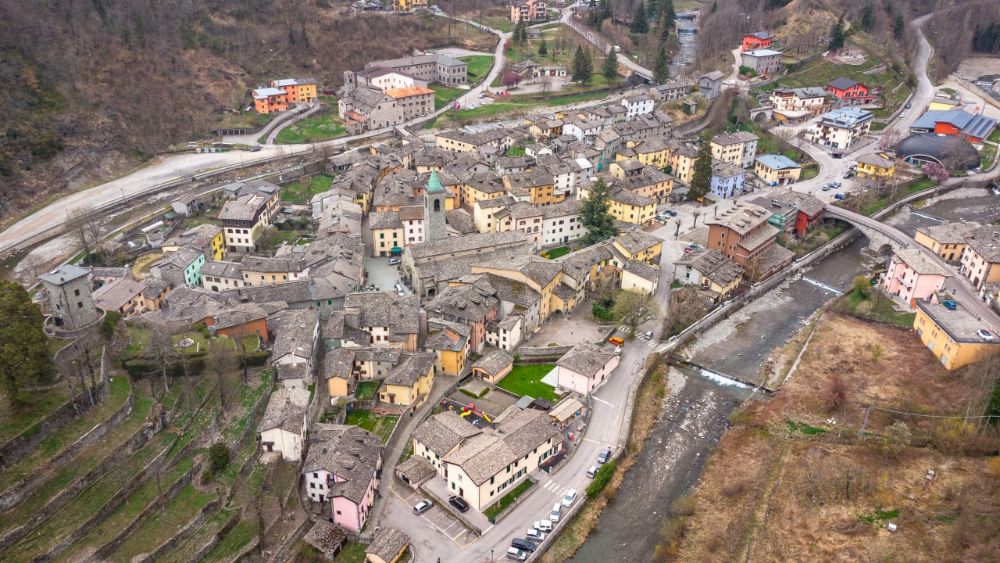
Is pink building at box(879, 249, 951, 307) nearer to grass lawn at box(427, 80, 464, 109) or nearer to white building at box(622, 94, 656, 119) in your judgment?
white building at box(622, 94, 656, 119)

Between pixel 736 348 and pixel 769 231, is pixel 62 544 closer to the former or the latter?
pixel 736 348

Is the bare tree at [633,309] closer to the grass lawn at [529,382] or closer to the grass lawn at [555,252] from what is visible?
the grass lawn at [529,382]

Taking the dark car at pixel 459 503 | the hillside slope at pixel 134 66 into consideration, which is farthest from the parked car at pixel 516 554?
the hillside slope at pixel 134 66

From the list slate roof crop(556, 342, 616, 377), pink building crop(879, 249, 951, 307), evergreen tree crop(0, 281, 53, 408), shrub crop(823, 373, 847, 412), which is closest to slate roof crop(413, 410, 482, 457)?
slate roof crop(556, 342, 616, 377)

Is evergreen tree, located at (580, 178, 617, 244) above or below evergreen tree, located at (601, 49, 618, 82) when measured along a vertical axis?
below

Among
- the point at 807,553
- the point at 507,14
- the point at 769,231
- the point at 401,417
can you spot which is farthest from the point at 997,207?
the point at 507,14

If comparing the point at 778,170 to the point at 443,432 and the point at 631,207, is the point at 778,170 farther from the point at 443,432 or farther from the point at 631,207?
the point at 443,432
